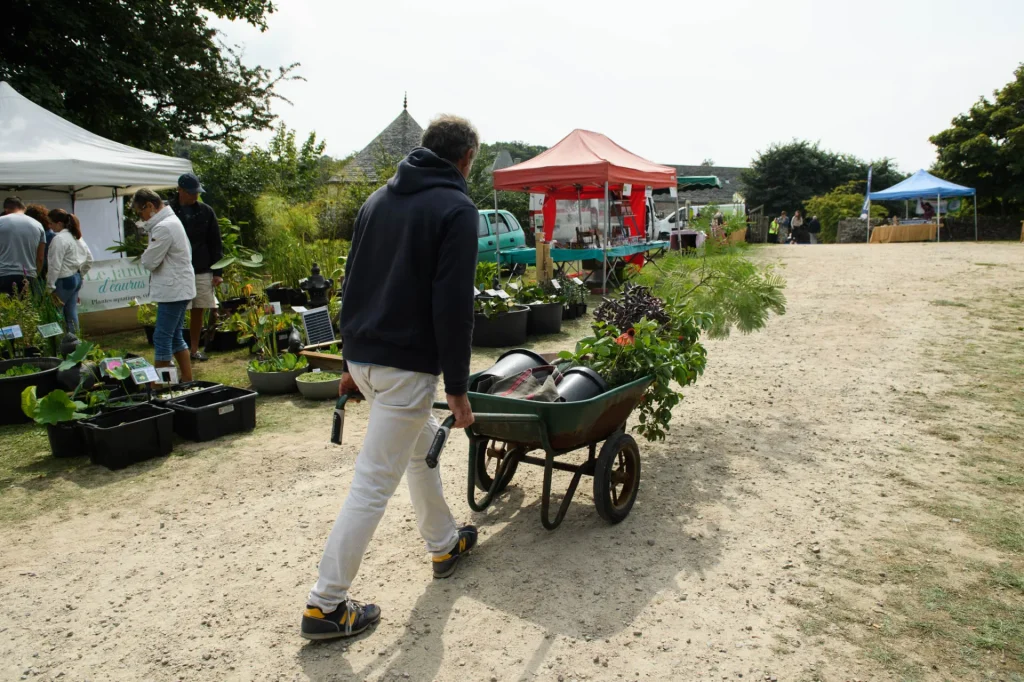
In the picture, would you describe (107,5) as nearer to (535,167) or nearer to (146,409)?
(535,167)

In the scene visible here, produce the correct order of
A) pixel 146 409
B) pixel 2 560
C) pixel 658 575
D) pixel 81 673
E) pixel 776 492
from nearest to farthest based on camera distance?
pixel 81 673 < pixel 658 575 < pixel 2 560 < pixel 776 492 < pixel 146 409

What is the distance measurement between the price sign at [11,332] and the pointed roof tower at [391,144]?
19522 mm

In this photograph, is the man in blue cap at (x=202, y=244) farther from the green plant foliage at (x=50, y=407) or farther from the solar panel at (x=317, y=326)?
the green plant foliage at (x=50, y=407)

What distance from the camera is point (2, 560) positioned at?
3.55m

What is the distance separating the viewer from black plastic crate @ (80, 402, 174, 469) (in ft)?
15.4

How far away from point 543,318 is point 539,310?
0.40 ft

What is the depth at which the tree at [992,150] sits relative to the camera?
93.3ft

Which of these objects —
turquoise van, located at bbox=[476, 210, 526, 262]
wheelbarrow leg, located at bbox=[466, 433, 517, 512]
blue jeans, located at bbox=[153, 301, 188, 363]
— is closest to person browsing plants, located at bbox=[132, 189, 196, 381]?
blue jeans, located at bbox=[153, 301, 188, 363]

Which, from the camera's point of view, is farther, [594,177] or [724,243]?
[594,177]

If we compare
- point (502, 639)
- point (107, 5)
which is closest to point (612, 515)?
point (502, 639)

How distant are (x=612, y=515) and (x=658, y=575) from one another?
1.57 feet

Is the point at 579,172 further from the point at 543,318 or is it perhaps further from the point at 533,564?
the point at 533,564

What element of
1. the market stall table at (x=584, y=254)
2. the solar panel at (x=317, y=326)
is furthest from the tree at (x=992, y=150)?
the solar panel at (x=317, y=326)

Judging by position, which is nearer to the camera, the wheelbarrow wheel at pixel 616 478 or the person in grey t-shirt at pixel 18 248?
the wheelbarrow wheel at pixel 616 478
